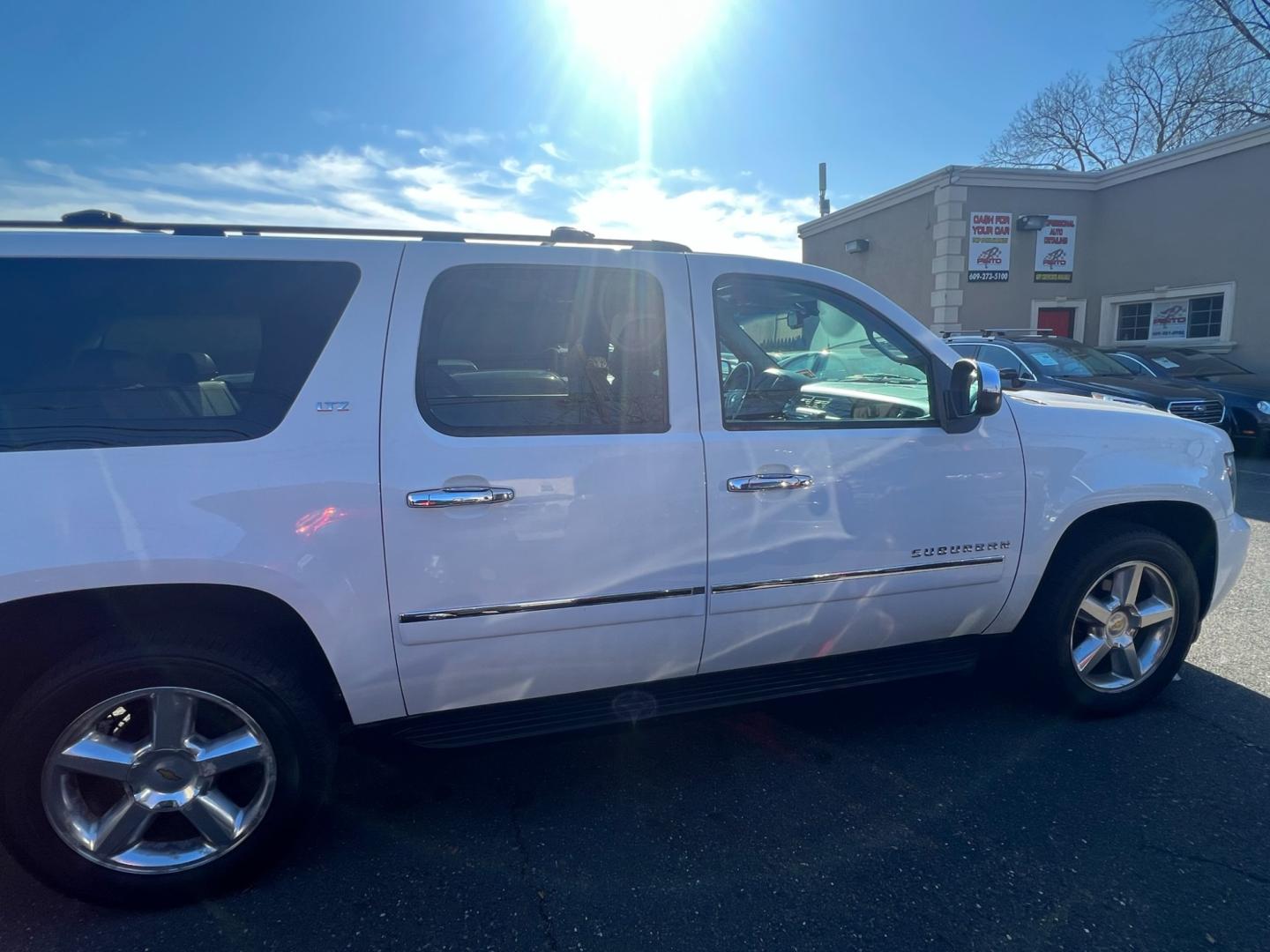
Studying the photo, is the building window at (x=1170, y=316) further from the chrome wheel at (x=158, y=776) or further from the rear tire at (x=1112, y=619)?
the chrome wheel at (x=158, y=776)

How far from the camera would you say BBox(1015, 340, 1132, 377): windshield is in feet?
33.1

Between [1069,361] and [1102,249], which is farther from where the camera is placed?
[1102,249]

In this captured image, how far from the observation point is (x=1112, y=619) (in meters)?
3.20

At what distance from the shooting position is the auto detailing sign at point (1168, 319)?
15570 mm

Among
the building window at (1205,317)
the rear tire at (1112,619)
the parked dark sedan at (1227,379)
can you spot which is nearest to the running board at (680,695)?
the rear tire at (1112,619)

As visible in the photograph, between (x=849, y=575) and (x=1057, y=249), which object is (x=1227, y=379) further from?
(x=849, y=575)

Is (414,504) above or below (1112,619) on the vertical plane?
above

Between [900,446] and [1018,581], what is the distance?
81 cm

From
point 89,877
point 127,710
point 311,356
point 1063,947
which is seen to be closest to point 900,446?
point 1063,947

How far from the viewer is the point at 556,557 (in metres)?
2.36

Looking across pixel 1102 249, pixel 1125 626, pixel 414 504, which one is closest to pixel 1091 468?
pixel 1125 626

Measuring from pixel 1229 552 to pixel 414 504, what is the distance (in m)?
3.37

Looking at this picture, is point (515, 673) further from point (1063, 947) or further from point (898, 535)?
point (1063, 947)

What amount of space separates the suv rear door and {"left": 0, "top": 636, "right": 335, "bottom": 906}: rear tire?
394mm
